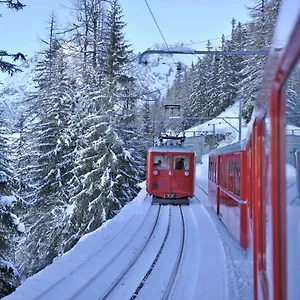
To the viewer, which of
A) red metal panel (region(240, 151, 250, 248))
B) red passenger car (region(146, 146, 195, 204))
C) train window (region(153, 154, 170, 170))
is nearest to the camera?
red metal panel (region(240, 151, 250, 248))

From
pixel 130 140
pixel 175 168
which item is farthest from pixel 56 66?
pixel 175 168

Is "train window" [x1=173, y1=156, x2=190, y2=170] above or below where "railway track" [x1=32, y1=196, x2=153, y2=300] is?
above

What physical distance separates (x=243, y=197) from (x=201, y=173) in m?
30.6

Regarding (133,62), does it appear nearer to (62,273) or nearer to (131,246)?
(131,246)

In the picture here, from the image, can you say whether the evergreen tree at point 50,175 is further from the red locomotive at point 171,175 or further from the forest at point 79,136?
the red locomotive at point 171,175

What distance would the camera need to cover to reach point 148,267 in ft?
23.9

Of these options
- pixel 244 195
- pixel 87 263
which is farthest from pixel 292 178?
pixel 244 195

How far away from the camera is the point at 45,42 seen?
2611cm

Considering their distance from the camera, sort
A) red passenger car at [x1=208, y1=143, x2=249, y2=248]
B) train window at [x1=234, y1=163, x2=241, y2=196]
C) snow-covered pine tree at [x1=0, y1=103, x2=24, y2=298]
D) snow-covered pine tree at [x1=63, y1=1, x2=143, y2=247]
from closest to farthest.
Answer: red passenger car at [x1=208, y1=143, x2=249, y2=248]
train window at [x1=234, y1=163, x2=241, y2=196]
snow-covered pine tree at [x1=0, y1=103, x2=24, y2=298]
snow-covered pine tree at [x1=63, y1=1, x2=143, y2=247]

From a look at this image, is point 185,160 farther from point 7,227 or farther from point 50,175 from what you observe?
point 7,227

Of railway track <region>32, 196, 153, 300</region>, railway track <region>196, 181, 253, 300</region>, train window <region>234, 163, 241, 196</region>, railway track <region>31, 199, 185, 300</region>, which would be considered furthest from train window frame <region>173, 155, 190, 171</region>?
train window <region>234, 163, 241, 196</region>

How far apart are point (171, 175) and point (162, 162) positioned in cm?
69

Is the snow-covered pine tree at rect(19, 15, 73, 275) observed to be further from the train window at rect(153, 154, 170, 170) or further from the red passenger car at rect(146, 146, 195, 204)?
the train window at rect(153, 154, 170, 170)

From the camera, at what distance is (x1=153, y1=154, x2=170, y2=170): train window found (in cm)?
→ 1698
